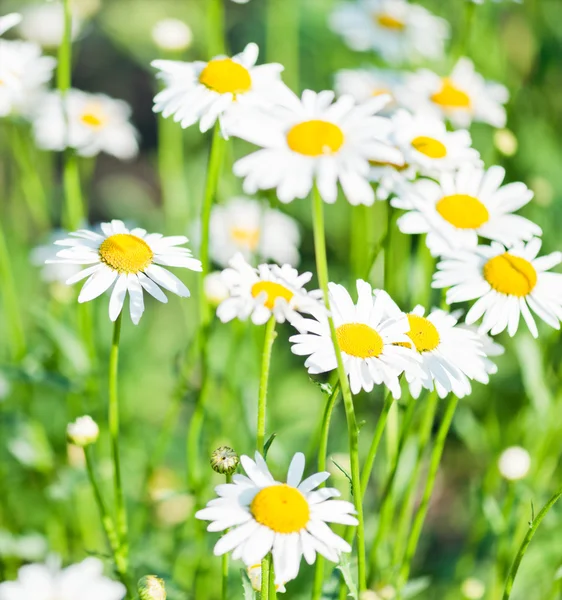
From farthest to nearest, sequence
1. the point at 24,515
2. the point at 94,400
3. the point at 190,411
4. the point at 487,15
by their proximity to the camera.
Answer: the point at 487,15 < the point at 190,411 < the point at 24,515 < the point at 94,400

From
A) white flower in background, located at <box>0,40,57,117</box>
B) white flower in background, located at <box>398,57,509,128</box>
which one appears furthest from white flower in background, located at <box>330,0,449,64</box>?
white flower in background, located at <box>0,40,57,117</box>

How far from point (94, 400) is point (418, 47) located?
4.64ft

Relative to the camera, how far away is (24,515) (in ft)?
6.67

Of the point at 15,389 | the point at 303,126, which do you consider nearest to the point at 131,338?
the point at 15,389

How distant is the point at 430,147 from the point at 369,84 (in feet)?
2.71

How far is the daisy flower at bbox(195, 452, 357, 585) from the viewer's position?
2.95 feet

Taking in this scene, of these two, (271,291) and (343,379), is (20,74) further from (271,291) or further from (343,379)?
(343,379)

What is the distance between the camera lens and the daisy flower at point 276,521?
2.95 feet

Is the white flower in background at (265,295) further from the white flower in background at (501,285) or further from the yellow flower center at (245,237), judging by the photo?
the yellow flower center at (245,237)

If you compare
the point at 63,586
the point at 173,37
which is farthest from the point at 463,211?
the point at 173,37

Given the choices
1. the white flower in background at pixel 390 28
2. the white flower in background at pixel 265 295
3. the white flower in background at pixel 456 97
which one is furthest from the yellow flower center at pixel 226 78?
the white flower in background at pixel 390 28

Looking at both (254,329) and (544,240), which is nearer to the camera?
(254,329)

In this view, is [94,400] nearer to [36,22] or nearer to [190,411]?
[190,411]

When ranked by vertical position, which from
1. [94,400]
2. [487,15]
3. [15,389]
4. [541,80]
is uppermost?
→ [487,15]
